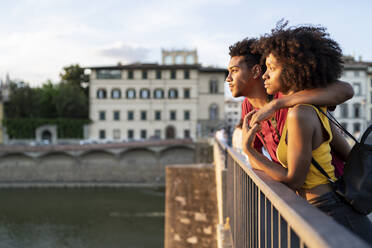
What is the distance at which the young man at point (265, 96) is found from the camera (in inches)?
77.9

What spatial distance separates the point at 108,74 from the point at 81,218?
22877mm

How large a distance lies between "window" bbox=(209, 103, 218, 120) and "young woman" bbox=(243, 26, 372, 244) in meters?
41.3

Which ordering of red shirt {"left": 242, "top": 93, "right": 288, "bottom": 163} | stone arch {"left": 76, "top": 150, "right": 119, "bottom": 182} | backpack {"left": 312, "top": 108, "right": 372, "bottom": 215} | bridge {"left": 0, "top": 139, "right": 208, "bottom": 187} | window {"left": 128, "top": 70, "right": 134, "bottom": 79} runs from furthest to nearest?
window {"left": 128, "top": 70, "right": 134, "bottom": 79}, stone arch {"left": 76, "top": 150, "right": 119, "bottom": 182}, bridge {"left": 0, "top": 139, "right": 208, "bottom": 187}, red shirt {"left": 242, "top": 93, "right": 288, "bottom": 163}, backpack {"left": 312, "top": 108, "right": 372, "bottom": 215}

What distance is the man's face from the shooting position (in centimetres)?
275

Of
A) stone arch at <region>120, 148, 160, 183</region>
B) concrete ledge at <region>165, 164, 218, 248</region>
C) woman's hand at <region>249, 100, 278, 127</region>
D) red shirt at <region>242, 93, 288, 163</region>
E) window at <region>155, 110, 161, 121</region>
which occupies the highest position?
woman's hand at <region>249, 100, 278, 127</region>

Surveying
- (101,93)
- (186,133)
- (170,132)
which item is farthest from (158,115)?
(101,93)

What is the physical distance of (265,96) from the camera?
278cm

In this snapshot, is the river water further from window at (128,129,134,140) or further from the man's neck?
the man's neck

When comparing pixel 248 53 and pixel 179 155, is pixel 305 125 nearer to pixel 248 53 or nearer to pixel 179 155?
pixel 248 53

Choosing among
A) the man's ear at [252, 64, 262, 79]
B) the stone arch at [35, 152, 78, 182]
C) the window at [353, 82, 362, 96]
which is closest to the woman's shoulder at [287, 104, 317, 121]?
the man's ear at [252, 64, 262, 79]

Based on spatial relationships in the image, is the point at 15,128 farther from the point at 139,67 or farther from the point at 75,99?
the point at 139,67

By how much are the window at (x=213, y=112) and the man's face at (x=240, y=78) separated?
4066cm

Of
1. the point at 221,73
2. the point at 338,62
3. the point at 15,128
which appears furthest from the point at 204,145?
the point at 338,62

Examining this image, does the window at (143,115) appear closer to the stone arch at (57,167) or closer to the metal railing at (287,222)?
the stone arch at (57,167)
